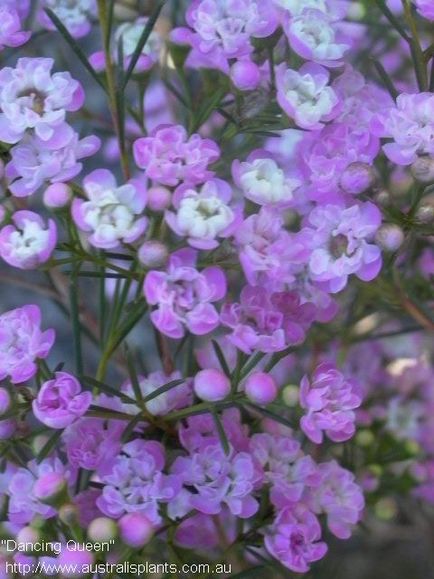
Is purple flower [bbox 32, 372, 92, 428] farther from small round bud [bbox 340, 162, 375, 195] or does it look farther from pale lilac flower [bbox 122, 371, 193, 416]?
small round bud [bbox 340, 162, 375, 195]

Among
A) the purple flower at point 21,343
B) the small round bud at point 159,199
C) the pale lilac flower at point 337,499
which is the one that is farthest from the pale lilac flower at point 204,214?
the pale lilac flower at point 337,499

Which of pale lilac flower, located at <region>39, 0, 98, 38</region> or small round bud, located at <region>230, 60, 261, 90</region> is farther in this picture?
pale lilac flower, located at <region>39, 0, 98, 38</region>

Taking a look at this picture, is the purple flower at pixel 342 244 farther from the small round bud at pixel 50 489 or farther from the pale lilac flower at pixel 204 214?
the small round bud at pixel 50 489

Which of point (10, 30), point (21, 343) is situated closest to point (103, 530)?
point (21, 343)

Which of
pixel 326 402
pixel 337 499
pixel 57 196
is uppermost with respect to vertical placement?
pixel 57 196

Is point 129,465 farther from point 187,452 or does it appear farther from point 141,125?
point 141,125

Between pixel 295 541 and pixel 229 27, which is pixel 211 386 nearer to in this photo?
pixel 295 541

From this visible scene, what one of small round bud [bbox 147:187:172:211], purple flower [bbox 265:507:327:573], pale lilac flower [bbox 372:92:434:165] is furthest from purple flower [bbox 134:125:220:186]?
purple flower [bbox 265:507:327:573]
